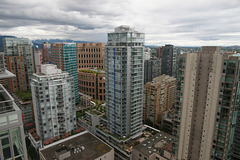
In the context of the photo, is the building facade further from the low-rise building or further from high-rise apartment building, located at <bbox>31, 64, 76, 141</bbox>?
the low-rise building

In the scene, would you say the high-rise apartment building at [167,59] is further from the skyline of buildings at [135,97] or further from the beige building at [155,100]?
Answer: the beige building at [155,100]

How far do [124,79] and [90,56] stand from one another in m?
68.8

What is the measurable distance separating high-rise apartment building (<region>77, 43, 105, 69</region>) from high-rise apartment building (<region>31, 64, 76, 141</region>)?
185ft

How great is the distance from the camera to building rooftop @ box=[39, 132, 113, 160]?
53.0 meters

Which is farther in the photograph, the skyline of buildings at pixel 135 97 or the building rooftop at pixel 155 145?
the building rooftop at pixel 155 145

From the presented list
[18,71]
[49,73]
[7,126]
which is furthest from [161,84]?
[18,71]

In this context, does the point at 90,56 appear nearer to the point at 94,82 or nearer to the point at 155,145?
the point at 94,82

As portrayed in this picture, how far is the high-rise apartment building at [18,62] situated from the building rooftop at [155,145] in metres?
81.2

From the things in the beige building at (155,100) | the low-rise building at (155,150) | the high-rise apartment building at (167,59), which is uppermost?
the high-rise apartment building at (167,59)

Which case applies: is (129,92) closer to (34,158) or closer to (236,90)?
(236,90)

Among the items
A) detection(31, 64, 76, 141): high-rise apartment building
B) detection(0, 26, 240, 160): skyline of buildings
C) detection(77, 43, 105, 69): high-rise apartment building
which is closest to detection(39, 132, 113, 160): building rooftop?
detection(0, 26, 240, 160): skyline of buildings

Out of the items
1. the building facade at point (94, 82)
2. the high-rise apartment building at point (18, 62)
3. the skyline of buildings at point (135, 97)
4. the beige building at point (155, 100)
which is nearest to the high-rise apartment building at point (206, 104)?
the skyline of buildings at point (135, 97)

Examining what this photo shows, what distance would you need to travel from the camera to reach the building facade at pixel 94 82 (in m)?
104

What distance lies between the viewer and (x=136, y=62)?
203 feet
